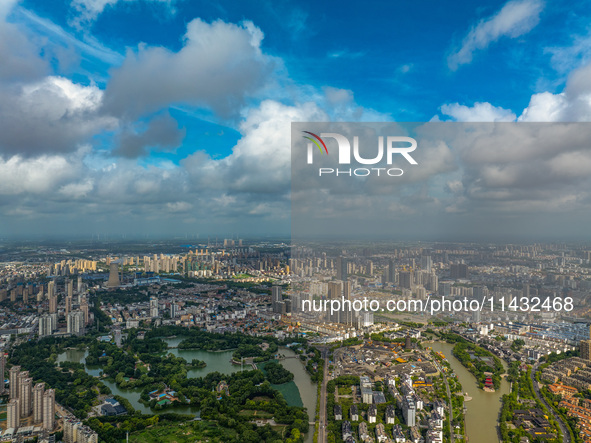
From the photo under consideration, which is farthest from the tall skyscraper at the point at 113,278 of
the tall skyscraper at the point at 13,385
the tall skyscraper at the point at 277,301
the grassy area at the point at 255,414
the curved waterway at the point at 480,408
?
the curved waterway at the point at 480,408

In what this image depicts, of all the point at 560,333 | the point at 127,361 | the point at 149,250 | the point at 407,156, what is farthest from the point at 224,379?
the point at 149,250

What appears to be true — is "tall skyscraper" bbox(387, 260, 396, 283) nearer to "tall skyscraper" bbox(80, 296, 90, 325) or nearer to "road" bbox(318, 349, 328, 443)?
"road" bbox(318, 349, 328, 443)

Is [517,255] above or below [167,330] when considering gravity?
above

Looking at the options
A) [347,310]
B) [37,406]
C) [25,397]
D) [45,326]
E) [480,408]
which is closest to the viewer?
[37,406]

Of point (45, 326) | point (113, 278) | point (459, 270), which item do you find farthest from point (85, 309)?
point (459, 270)

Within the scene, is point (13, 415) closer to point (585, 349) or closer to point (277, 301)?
point (277, 301)

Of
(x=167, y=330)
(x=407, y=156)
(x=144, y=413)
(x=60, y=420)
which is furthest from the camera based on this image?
(x=167, y=330)

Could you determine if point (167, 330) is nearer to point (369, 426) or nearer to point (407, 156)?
point (369, 426)
